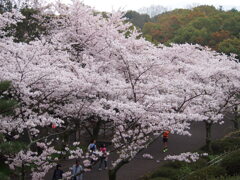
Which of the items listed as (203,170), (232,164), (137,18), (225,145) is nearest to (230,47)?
(225,145)

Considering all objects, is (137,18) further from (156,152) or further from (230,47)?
(156,152)

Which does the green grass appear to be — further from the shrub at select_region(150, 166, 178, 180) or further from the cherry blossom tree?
the cherry blossom tree

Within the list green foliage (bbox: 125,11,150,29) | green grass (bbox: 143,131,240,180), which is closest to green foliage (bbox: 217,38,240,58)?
green grass (bbox: 143,131,240,180)

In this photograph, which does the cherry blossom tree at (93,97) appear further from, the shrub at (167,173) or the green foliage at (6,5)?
the green foliage at (6,5)

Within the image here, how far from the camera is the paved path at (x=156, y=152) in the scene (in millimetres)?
11281

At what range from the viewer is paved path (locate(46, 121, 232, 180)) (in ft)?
37.0

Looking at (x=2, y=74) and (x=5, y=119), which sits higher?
(x=2, y=74)

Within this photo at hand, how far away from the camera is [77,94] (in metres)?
9.25

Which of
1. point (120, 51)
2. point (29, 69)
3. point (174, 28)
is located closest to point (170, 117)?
point (120, 51)

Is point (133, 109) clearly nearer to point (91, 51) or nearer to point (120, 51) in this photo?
point (120, 51)

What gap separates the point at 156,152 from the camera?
14.8 metres

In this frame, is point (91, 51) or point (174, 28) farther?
point (174, 28)

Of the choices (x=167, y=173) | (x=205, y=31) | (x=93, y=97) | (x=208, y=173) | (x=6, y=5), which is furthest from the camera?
(x=205, y=31)

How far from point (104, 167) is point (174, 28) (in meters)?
36.0
